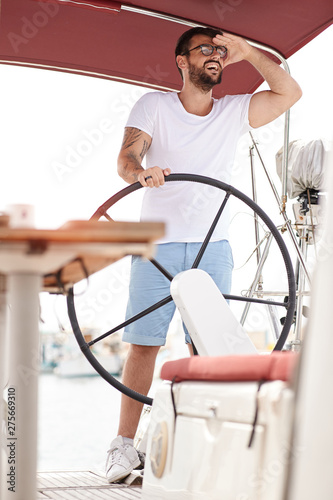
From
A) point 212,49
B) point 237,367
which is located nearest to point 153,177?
point 212,49

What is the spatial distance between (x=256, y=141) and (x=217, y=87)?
0.30 meters

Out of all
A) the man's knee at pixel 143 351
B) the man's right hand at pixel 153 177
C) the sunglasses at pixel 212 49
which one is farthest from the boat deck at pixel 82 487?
the sunglasses at pixel 212 49

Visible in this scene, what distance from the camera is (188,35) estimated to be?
8.78 feet

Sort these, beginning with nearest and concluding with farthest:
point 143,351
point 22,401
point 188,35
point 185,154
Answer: point 22,401, point 143,351, point 185,154, point 188,35

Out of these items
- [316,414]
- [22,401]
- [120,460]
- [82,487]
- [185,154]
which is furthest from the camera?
[185,154]

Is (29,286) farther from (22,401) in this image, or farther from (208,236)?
(208,236)

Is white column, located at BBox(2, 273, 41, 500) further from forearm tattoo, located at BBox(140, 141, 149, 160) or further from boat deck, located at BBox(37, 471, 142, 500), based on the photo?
forearm tattoo, located at BBox(140, 141, 149, 160)

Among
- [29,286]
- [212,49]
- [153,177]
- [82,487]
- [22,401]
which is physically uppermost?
[212,49]

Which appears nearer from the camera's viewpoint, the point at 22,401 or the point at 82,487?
the point at 22,401

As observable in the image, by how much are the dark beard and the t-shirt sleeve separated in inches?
6.5

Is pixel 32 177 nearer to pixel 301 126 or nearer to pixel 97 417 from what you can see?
pixel 301 126

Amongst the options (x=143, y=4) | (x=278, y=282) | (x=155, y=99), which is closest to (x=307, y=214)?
(x=278, y=282)

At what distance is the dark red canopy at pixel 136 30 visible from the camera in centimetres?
256

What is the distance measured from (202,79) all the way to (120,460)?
1391 mm
